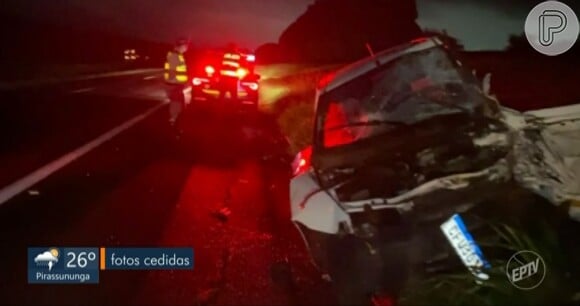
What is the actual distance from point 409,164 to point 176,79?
4809 mm

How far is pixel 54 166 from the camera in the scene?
6832 mm

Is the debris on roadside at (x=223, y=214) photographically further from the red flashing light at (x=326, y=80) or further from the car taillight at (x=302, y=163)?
the red flashing light at (x=326, y=80)

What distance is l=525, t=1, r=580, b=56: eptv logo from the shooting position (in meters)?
4.50

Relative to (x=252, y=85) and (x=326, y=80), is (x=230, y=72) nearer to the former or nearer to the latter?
(x=252, y=85)

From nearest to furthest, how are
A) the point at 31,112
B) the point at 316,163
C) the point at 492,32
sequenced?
the point at 316,163, the point at 492,32, the point at 31,112

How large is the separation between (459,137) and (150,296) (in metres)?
1.81

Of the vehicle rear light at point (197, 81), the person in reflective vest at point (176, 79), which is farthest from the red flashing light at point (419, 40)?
the vehicle rear light at point (197, 81)

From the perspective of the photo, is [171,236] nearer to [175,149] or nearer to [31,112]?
[175,149]

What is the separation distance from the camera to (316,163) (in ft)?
14.4

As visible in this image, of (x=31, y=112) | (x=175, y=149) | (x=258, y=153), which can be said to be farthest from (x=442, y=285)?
Answer: (x=31, y=112)

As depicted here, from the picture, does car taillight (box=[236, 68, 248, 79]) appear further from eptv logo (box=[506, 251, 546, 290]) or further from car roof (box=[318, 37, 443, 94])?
eptv logo (box=[506, 251, 546, 290])

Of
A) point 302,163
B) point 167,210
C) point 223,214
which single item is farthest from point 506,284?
point 167,210

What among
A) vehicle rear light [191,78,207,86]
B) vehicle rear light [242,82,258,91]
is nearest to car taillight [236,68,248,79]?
vehicle rear light [242,82,258,91]
